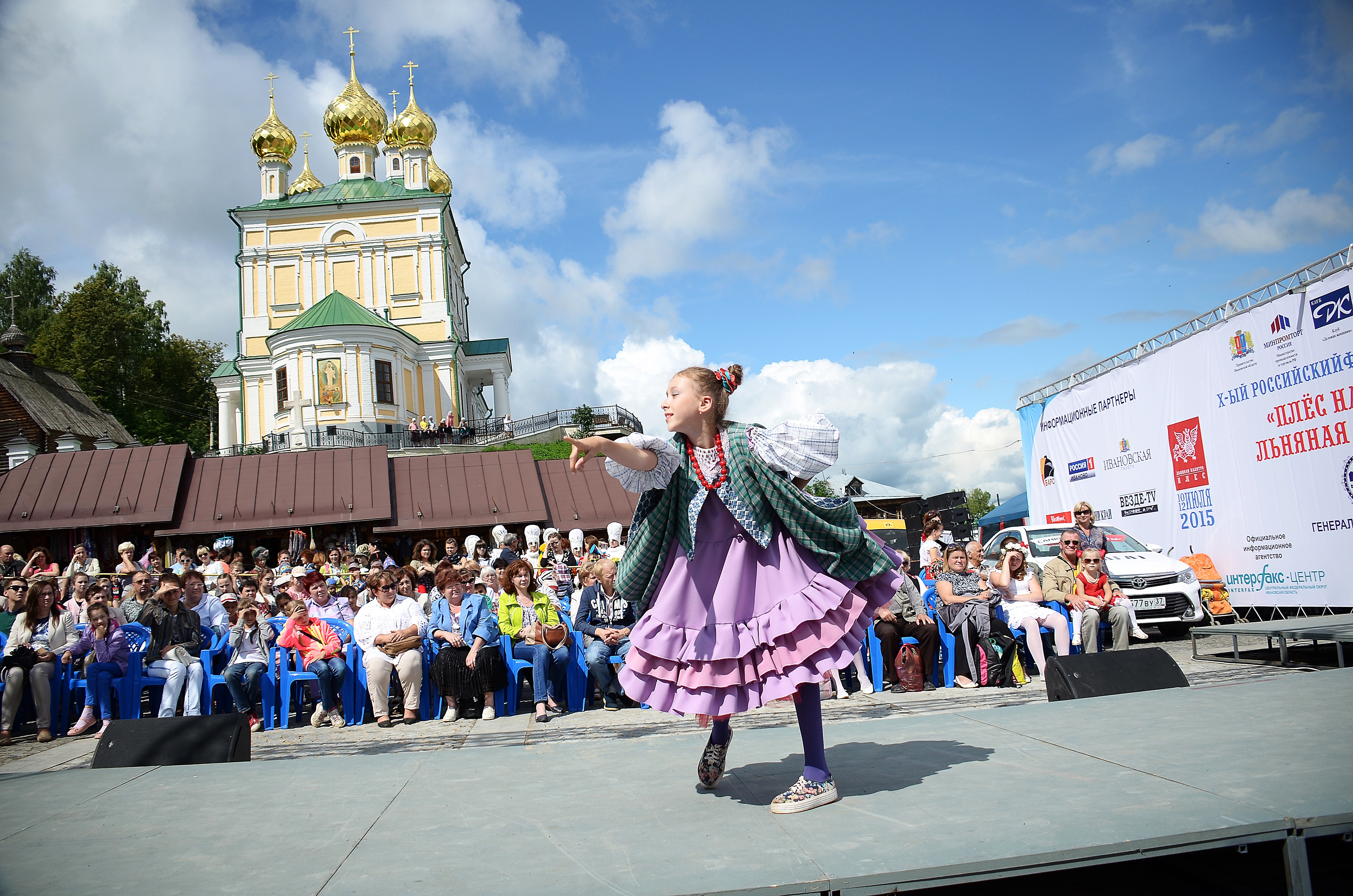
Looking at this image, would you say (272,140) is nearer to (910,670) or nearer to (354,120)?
(354,120)

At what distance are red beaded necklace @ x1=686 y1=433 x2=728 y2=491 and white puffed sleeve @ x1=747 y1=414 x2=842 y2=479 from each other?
0.41 ft

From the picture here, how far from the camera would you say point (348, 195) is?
40250mm

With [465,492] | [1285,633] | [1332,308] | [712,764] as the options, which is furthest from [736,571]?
[465,492]

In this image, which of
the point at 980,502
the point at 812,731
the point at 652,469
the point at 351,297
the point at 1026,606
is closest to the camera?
the point at 812,731

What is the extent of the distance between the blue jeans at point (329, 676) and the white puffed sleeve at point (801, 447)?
17.7 feet

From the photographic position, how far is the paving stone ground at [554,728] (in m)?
5.87

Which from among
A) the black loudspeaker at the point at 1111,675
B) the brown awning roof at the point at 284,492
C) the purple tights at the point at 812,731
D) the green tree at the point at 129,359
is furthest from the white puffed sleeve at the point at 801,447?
the green tree at the point at 129,359

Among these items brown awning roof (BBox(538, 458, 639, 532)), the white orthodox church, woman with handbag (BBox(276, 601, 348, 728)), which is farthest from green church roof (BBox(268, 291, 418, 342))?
woman with handbag (BBox(276, 601, 348, 728))

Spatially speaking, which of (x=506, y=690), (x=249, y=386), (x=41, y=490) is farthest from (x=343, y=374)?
(x=506, y=690)

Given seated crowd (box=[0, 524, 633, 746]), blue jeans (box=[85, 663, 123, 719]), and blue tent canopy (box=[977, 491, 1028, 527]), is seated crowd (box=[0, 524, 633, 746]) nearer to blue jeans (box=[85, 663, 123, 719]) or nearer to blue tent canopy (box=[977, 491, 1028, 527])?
blue jeans (box=[85, 663, 123, 719])

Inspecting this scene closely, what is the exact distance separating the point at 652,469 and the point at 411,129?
1760 inches

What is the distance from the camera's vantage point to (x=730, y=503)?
318 centimetres

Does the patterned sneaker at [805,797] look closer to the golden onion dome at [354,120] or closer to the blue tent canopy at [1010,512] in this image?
the blue tent canopy at [1010,512]

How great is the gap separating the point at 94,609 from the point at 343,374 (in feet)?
92.7
